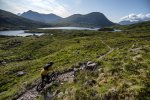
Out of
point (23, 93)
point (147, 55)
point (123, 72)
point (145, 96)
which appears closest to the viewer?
point (145, 96)

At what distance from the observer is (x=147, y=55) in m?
31.3

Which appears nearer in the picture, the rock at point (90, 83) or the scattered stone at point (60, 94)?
the rock at point (90, 83)

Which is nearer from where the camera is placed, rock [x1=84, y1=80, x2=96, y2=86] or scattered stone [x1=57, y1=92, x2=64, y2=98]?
rock [x1=84, y1=80, x2=96, y2=86]

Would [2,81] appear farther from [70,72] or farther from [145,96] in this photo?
[145,96]

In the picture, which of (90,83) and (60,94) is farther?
(60,94)

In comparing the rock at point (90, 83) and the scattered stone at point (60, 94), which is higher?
the rock at point (90, 83)

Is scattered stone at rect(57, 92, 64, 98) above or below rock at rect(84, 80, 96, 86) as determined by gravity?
below

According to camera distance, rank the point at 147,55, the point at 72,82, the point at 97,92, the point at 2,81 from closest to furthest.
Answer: the point at 97,92
the point at 72,82
the point at 147,55
the point at 2,81

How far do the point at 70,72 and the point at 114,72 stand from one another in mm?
10239

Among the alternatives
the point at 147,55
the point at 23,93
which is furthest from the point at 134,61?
the point at 23,93

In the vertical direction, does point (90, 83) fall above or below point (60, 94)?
above

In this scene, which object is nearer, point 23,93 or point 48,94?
point 48,94

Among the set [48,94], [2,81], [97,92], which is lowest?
[2,81]

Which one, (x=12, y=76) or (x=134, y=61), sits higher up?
(x=134, y=61)
